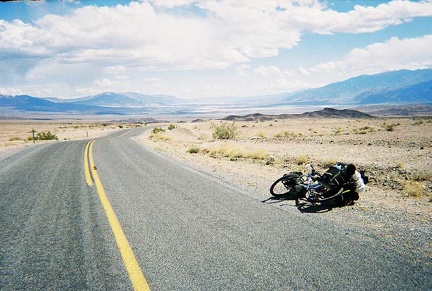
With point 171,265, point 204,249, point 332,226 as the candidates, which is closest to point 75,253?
point 171,265

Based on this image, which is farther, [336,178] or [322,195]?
[322,195]

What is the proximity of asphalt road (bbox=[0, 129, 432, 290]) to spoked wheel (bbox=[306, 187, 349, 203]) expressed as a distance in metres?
0.69

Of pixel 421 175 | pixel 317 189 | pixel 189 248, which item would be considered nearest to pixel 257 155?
pixel 421 175

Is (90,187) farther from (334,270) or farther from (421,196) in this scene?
(421,196)

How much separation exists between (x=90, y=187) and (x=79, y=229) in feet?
11.0

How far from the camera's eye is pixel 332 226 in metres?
5.34

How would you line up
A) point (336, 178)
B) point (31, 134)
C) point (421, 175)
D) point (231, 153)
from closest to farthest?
point (336, 178) < point (421, 175) < point (231, 153) < point (31, 134)

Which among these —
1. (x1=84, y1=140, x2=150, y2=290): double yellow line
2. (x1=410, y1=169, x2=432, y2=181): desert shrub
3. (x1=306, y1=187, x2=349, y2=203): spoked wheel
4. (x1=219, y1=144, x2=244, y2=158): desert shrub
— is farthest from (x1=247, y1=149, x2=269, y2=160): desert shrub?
(x1=84, y1=140, x2=150, y2=290): double yellow line

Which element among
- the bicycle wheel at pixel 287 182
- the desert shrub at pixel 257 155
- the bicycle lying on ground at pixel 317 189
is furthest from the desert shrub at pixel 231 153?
the bicycle lying on ground at pixel 317 189

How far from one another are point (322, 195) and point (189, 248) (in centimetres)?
379

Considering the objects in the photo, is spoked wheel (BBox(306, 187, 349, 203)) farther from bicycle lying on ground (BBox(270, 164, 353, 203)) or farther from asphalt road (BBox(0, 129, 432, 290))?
asphalt road (BBox(0, 129, 432, 290))

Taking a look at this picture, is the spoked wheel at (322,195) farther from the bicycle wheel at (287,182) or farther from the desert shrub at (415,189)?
the desert shrub at (415,189)

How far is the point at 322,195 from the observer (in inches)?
273

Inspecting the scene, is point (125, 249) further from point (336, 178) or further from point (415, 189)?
point (415, 189)
